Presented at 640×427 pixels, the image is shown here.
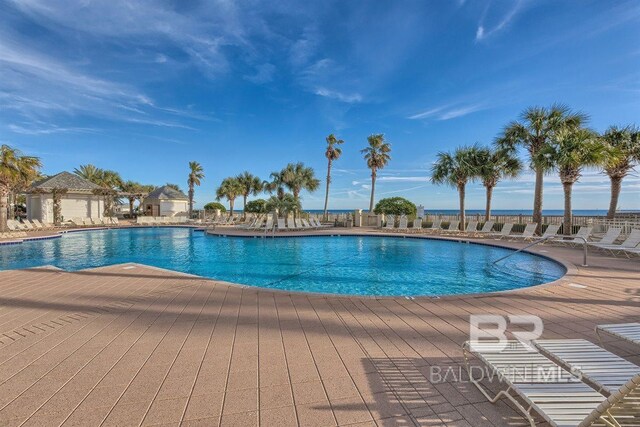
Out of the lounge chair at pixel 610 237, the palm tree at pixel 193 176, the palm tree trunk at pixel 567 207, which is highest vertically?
the palm tree at pixel 193 176

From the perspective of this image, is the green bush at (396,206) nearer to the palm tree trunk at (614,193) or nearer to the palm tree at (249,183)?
the palm tree trunk at (614,193)

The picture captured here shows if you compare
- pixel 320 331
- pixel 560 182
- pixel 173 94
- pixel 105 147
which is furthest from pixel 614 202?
pixel 105 147

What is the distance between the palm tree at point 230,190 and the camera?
121 feet

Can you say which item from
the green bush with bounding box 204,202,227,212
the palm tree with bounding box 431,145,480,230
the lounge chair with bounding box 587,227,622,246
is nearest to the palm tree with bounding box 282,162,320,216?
the palm tree with bounding box 431,145,480,230

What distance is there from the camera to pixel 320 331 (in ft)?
12.0

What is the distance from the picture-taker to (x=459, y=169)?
64.3 feet

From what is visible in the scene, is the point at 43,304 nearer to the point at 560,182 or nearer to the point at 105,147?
the point at 560,182

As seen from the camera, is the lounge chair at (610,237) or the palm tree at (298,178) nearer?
the lounge chair at (610,237)

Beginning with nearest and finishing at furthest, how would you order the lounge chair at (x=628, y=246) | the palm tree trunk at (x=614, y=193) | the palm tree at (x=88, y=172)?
1. the lounge chair at (x=628, y=246)
2. the palm tree trunk at (x=614, y=193)
3. the palm tree at (x=88, y=172)

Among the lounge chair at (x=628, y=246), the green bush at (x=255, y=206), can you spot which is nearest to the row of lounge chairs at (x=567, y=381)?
the lounge chair at (x=628, y=246)

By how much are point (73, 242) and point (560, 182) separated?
24899mm

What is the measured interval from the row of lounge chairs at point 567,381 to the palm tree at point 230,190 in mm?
36433

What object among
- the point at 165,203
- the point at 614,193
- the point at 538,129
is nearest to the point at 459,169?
the point at 538,129

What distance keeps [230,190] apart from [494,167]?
28.2 meters
